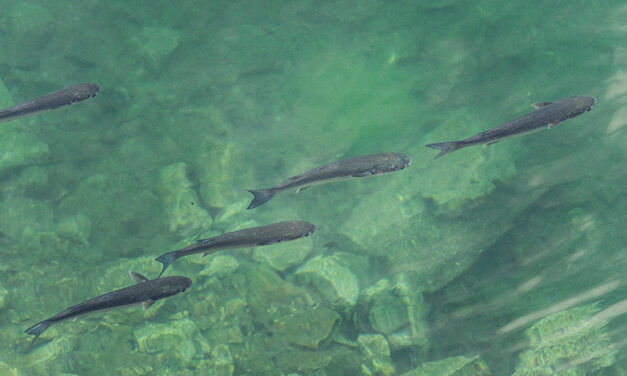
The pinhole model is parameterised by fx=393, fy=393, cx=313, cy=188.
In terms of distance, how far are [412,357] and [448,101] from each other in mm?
5421

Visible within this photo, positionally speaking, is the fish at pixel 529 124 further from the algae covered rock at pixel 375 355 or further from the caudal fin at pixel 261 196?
the algae covered rock at pixel 375 355

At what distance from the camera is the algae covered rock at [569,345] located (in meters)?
5.36

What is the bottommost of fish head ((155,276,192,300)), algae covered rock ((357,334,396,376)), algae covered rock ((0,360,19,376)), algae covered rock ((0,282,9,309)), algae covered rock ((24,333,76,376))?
algae covered rock ((24,333,76,376))

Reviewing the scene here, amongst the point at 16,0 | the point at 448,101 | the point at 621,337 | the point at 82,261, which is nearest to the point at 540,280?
the point at 621,337

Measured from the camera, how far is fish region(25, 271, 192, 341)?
4.32 m

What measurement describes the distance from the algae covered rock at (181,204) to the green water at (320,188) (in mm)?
43

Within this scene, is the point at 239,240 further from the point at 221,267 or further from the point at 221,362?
the point at 221,267

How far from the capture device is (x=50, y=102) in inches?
216

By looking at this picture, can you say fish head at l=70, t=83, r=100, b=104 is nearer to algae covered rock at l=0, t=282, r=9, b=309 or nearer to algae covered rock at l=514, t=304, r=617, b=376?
algae covered rock at l=0, t=282, r=9, b=309

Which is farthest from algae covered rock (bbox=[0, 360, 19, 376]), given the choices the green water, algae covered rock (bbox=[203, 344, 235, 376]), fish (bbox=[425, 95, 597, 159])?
fish (bbox=[425, 95, 597, 159])

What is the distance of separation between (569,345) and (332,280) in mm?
3473

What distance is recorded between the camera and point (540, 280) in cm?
554

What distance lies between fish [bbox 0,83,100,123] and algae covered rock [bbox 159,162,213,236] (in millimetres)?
2276

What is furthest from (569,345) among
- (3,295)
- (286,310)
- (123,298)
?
(3,295)
